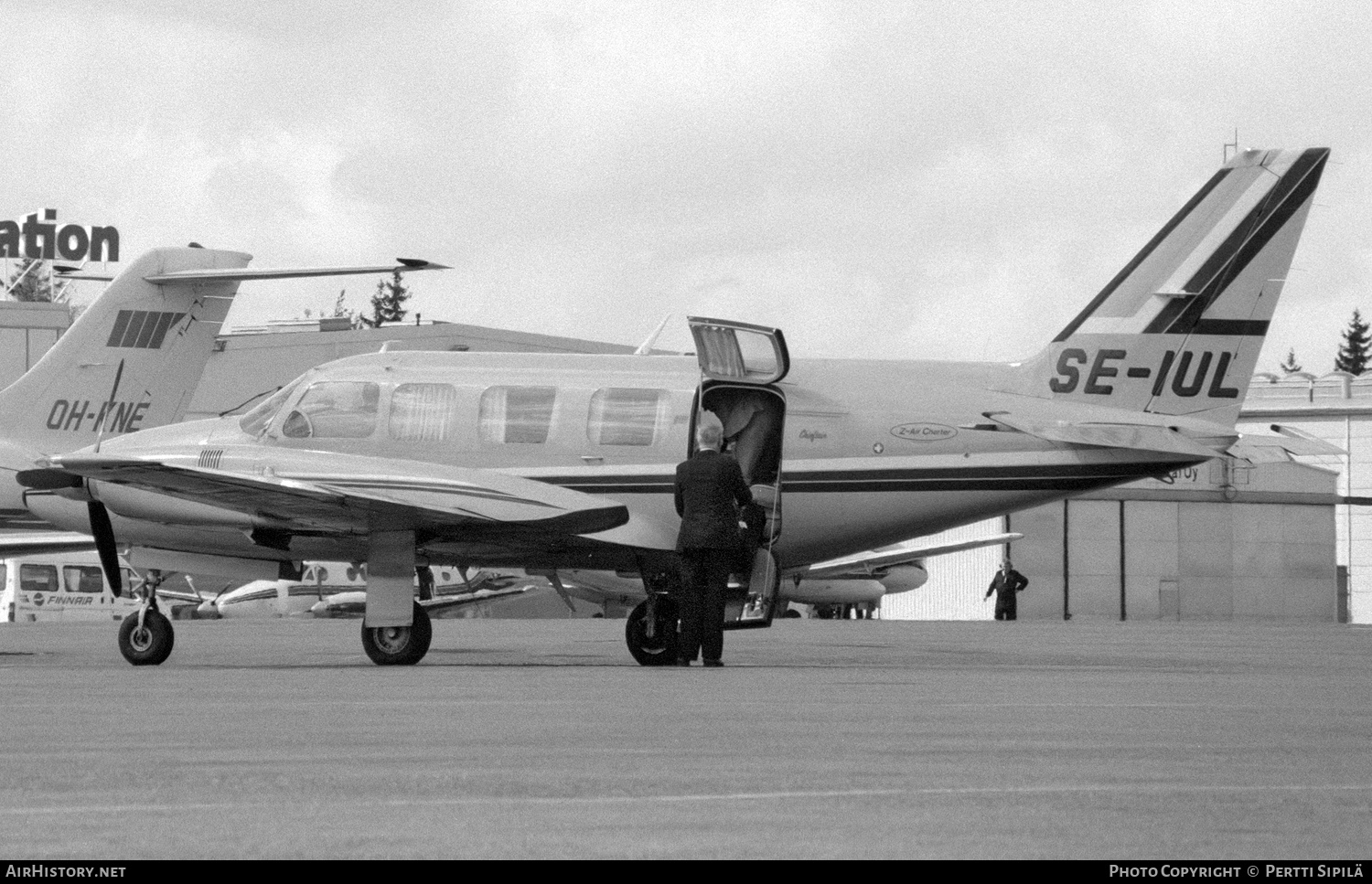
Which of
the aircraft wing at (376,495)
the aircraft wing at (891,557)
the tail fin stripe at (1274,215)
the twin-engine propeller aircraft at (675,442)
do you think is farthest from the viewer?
the aircraft wing at (891,557)

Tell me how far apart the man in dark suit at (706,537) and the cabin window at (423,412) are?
257cm

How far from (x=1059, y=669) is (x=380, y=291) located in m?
134

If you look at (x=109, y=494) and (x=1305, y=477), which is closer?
(x=109, y=494)

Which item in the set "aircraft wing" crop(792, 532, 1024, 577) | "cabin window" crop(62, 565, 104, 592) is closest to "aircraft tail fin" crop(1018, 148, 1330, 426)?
"aircraft wing" crop(792, 532, 1024, 577)

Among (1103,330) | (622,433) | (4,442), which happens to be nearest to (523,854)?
(622,433)

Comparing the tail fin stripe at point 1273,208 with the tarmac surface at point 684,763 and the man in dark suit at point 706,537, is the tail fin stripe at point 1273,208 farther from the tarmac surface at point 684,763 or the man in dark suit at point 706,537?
the man in dark suit at point 706,537

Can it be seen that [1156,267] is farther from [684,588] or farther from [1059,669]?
[684,588]

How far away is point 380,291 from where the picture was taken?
148 meters

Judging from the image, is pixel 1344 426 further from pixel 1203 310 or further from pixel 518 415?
pixel 518 415

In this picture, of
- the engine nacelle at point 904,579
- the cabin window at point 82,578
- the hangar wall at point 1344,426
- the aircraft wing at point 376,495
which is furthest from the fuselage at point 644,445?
the hangar wall at point 1344,426

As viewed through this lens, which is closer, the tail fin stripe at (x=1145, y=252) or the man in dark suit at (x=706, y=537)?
the man in dark suit at (x=706, y=537)

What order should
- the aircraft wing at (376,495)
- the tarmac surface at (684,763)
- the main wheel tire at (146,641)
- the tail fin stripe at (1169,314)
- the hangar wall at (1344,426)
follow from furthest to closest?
1. the hangar wall at (1344,426)
2. the tail fin stripe at (1169,314)
3. the main wheel tire at (146,641)
4. the aircraft wing at (376,495)
5. the tarmac surface at (684,763)

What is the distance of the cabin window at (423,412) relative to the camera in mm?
18141

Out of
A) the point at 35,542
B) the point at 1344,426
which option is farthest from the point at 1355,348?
the point at 35,542
